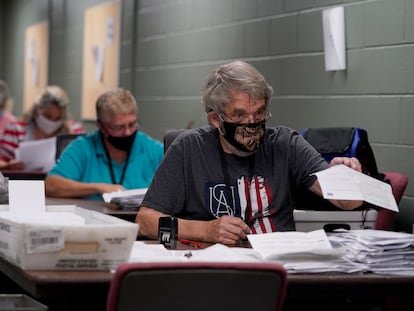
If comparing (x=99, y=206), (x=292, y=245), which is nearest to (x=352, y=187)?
(x=292, y=245)

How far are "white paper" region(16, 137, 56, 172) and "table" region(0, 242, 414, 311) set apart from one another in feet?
11.1

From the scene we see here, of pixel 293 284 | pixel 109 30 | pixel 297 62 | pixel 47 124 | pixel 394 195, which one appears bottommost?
pixel 293 284

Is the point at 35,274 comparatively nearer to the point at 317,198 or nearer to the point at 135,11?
the point at 317,198

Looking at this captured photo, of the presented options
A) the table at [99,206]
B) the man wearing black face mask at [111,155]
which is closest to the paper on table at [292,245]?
the table at [99,206]

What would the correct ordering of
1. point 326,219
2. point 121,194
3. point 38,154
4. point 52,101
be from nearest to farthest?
point 326,219 → point 121,194 → point 38,154 → point 52,101

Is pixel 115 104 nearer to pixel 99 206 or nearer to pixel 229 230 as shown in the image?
pixel 99 206

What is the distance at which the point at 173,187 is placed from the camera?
3.15 metres

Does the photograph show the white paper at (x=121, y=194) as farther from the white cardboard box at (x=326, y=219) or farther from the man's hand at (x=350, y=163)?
the man's hand at (x=350, y=163)

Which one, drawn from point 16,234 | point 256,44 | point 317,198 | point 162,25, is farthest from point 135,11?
point 16,234

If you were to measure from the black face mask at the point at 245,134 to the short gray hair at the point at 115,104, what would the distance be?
1573 mm

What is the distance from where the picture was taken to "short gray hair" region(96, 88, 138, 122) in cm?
461

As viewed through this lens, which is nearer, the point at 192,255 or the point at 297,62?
the point at 192,255

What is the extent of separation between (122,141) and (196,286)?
8.56 feet

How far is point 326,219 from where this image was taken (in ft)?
11.2
